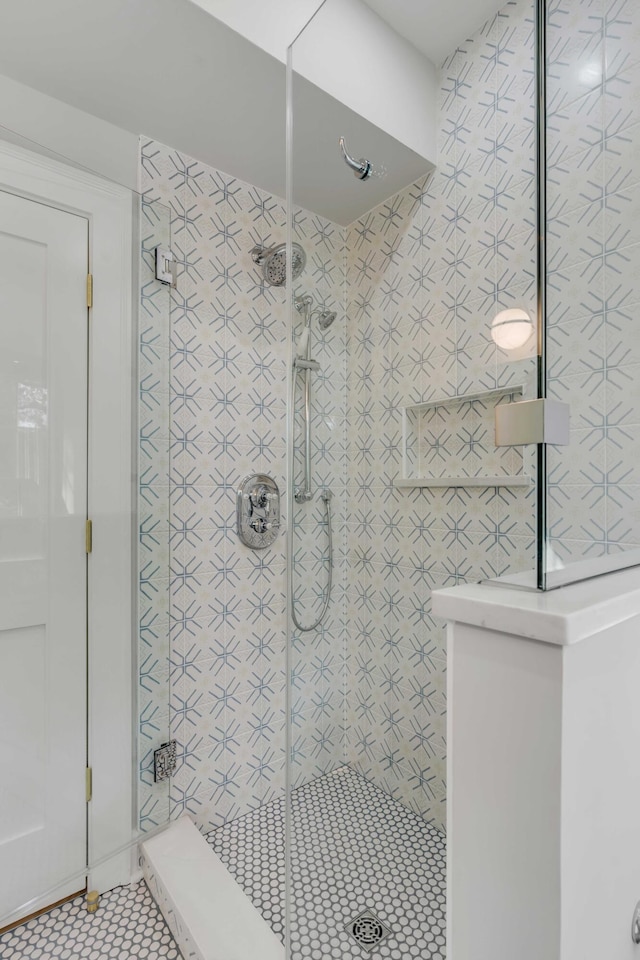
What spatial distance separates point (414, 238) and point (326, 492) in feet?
1.73

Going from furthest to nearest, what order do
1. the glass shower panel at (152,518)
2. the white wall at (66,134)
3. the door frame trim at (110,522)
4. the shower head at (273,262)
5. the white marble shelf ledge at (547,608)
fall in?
1. the shower head at (273,262)
2. the glass shower panel at (152,518)
3. the door frame trim at (110,522)
4. the white wall at (66,134)
5. the white marble shelf ledge at (547,608)

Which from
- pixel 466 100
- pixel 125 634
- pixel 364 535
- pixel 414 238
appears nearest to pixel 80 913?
pixel 125 634

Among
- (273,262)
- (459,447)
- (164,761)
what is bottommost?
(164,761)

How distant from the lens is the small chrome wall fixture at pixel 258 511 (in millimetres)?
1668

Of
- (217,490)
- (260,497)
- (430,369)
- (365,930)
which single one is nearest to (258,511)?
(260,497)

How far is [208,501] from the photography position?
160 centimetres

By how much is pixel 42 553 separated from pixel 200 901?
1.00 meters

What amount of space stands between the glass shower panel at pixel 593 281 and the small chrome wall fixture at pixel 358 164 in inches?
16.0

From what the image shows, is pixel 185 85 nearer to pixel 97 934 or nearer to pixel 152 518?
pixel 152 518

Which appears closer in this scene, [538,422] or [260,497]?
[538,422]

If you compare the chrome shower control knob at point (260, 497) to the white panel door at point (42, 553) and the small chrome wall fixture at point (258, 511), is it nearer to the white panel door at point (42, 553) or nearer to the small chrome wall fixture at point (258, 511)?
the small chrome wall fixture at point (258, 511)

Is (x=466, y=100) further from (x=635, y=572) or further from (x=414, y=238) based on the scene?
(x=635, y=572)

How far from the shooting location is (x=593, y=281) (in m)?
0.68

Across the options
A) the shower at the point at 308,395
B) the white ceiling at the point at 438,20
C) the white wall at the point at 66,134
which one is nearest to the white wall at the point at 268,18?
the white ceiling at the point at 438,20
